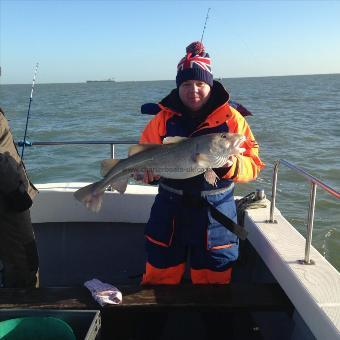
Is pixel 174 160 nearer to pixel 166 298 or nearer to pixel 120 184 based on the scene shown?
pixel 120 184

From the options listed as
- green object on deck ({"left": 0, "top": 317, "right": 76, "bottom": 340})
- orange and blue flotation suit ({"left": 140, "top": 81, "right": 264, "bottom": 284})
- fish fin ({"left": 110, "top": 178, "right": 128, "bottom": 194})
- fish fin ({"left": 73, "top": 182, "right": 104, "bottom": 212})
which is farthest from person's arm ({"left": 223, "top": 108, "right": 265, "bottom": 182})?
green object on deck ({"left": 0, "top": 317, "right": 76, "bottom": 340})

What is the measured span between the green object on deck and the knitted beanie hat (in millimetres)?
1777

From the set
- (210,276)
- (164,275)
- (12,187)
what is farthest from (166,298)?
(12,187)

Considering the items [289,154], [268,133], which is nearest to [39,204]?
[289,154]

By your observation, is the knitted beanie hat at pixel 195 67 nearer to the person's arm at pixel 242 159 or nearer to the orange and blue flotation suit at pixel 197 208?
the orange and blue flotation suit at pixel 197 208

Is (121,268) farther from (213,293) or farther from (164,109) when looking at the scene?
(164,109)

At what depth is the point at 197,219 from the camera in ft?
10.2

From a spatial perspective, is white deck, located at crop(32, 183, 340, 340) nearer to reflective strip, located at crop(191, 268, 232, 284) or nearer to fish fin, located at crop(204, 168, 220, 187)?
reflective strip, located at crop(191, 268, 232, 284)

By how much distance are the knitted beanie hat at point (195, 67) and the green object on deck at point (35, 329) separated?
70.0 inches

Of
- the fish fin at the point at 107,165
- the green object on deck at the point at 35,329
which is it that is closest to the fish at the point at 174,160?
the fish fin at the point at 107,165

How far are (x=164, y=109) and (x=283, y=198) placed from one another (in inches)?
278

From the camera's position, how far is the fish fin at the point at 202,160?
2903 mm

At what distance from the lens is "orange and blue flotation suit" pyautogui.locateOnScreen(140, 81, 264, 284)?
10.2 feet

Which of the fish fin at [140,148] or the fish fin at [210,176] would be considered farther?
the fish fin at [140,148]
